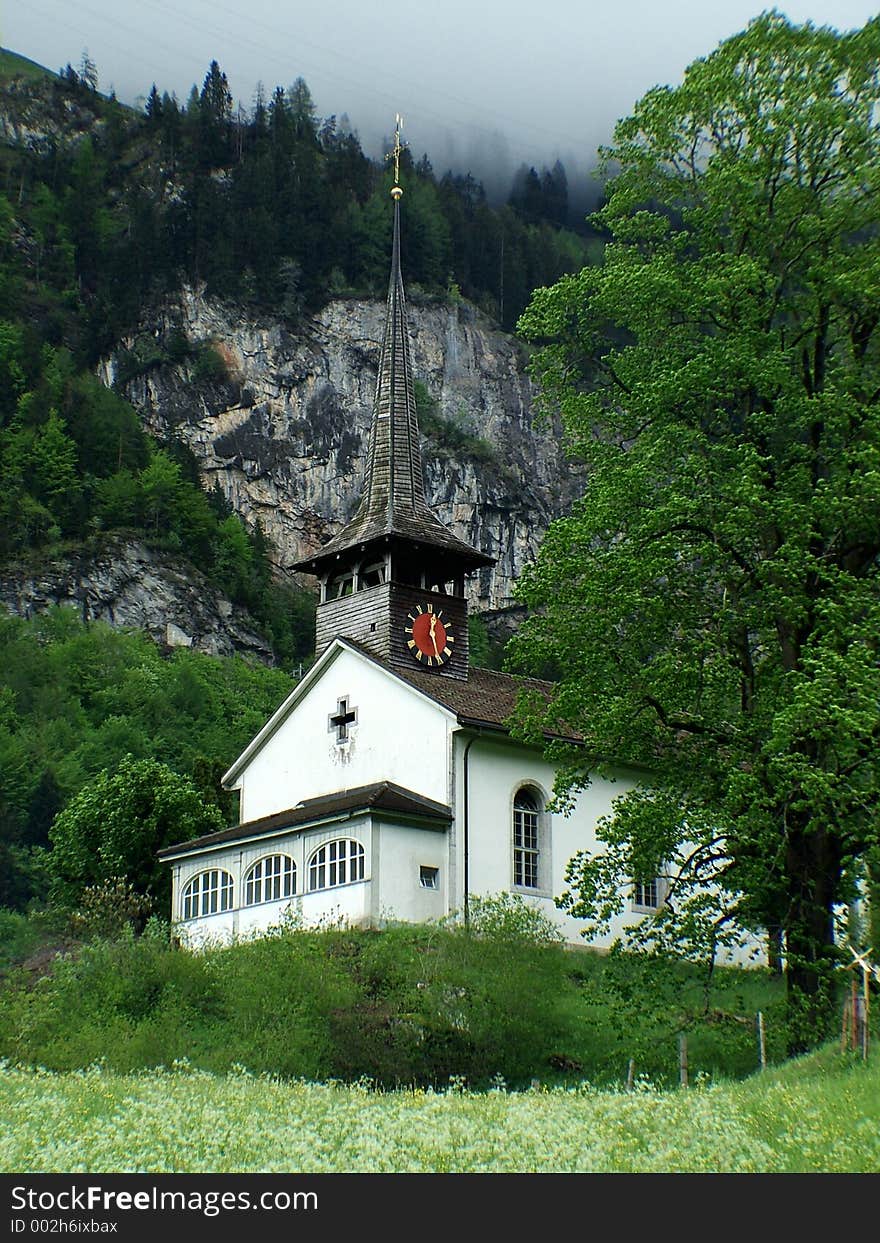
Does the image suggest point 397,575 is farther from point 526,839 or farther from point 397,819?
point 397,819

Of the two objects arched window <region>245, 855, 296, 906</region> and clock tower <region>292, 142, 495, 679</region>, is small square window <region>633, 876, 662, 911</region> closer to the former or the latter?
clock tower <region>292, 142, 495, 679</region>

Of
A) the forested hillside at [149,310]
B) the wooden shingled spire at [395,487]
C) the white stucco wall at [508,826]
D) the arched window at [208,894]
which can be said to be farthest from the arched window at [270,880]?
the forested hillside at [149,310]

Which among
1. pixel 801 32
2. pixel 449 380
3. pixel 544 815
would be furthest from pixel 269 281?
pixel 801 32

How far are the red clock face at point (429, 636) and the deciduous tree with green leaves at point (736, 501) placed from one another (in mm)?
15643

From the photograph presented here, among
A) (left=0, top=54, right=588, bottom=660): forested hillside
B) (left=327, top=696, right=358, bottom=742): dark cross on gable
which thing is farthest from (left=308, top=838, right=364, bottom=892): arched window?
(left=0, top=54, right=588, bottom=660): forested hillside

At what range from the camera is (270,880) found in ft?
123

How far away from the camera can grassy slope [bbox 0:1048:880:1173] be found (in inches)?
509

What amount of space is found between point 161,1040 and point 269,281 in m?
138

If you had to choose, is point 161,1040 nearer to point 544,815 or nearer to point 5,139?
point 544,815

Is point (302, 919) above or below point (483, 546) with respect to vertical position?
below

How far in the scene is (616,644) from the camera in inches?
1000

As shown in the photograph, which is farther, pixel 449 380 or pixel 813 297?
pixel 449 380

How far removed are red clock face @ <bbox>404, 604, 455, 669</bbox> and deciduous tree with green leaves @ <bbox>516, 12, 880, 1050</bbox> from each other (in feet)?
51.3

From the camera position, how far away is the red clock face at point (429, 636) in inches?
1667
